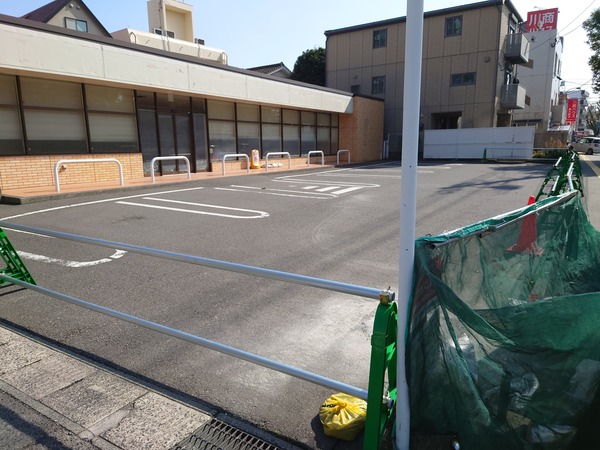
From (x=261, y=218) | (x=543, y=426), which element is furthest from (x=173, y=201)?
(x=543, y=426)

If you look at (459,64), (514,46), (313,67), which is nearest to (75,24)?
(313,67)

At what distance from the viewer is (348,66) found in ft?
109

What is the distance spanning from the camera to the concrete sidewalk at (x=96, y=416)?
227cm

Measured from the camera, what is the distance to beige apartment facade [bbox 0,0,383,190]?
36.6ft

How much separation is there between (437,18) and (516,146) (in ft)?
36.9

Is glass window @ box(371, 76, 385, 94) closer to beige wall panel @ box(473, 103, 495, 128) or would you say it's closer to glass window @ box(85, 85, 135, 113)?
beige wall panel @ box(473, 103, 495, 128)

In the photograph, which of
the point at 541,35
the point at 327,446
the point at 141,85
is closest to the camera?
the point at 327,446

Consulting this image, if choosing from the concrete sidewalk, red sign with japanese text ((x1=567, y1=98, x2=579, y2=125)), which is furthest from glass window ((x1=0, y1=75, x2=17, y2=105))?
red sign with japanese text ((x1=567, y1=98, x2=579, y2=125))

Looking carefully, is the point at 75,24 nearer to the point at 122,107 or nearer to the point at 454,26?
the point at 122,107

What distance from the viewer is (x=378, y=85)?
31594mm

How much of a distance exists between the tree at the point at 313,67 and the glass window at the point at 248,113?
21041 mm

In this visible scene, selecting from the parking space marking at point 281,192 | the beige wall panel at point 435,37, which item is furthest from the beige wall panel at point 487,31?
the parking space marking at point 281,192

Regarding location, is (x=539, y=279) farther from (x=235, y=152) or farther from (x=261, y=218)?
(x=235, y=152)

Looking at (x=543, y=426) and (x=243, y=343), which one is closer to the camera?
(x=543, y=426)
